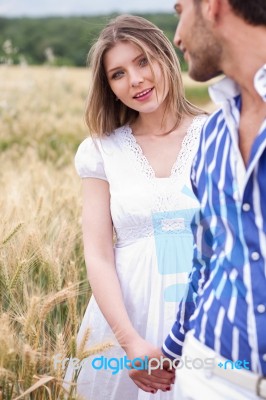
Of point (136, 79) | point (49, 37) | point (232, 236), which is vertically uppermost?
point (136, 79)

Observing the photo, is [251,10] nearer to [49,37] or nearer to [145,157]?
[145,157]

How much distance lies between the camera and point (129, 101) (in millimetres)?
2314

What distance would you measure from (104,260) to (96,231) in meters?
0.09

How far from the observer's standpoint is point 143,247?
2.29 m

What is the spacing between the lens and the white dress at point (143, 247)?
2254 mm

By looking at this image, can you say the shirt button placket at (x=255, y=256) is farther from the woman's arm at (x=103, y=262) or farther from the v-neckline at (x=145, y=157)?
the v-neckline at (x=145, y=157)

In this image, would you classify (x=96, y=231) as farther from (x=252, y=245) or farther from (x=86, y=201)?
(x=252, y=245)

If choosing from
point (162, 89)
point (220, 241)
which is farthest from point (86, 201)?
point (220, 241)

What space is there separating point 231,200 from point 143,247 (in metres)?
0.85

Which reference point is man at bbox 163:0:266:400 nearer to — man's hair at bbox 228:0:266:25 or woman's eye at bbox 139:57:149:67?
man's hair at bbox 228:0:266:25

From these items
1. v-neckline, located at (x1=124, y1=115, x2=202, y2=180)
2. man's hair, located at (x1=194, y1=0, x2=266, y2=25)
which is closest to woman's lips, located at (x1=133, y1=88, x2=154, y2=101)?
v-neckline, located at (x1=124, y1=115, x2=202, y2=180)

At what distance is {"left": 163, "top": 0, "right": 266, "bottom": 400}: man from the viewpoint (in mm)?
1416

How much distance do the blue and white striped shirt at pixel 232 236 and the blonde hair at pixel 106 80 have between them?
2.61 feet

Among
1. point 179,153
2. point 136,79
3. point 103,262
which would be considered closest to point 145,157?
point 179,153
